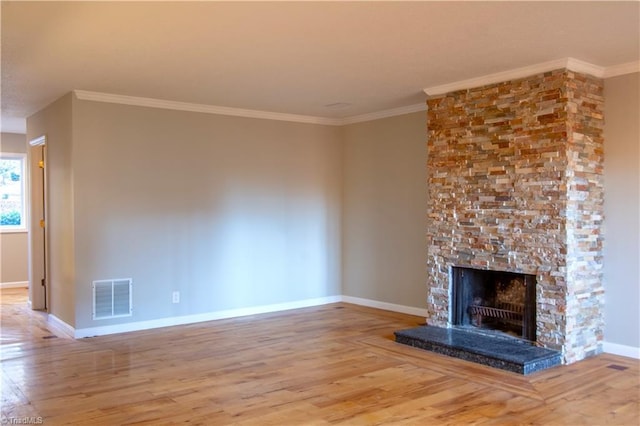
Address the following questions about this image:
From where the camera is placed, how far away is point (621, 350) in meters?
4.55

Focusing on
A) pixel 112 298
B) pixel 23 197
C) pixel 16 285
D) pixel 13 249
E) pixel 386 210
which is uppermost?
pixel 23 197

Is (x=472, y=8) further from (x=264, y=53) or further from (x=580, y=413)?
(x=580, y=413)

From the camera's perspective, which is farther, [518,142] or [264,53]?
[518,142]

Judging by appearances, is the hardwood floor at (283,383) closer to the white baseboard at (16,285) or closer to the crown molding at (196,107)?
the crown molding at (196,107)

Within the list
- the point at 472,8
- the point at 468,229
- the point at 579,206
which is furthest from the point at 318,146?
the point at 472,8

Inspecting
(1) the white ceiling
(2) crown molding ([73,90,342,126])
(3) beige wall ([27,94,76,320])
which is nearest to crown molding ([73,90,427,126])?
(2) crown molding ([73,90,342,126])

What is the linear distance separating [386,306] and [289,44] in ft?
12.6

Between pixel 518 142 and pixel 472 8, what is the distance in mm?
1799

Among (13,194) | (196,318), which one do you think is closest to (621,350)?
(196,318)

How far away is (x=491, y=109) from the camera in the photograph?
4.84 meters

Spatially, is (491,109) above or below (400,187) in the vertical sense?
above

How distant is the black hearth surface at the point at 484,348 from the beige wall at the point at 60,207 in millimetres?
3365

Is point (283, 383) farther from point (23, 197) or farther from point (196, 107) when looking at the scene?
point (23, 197)

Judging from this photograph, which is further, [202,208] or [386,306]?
[386,306]
